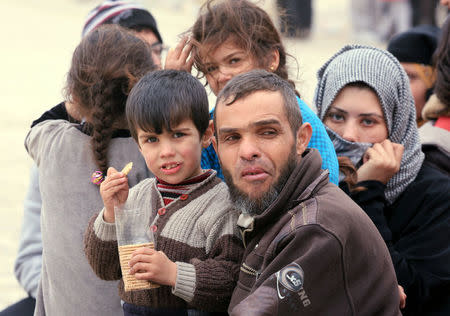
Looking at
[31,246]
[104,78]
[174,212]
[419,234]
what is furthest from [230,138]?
[31,246]

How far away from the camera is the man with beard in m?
2.14

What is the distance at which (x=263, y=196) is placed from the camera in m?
2.42

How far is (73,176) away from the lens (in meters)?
2.94

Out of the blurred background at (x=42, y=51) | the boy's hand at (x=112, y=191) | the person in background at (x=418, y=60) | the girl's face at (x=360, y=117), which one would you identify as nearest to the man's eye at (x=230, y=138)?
the boy's hand at (x=112, y=191)

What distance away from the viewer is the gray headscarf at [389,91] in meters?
3.40

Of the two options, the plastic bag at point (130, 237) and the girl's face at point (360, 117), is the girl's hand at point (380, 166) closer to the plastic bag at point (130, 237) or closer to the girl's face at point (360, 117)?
the girl's face at point (360, 117)

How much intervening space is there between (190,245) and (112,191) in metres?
0.35

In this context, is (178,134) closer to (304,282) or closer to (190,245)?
(190,245)

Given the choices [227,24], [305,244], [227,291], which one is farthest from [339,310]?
[227,24]

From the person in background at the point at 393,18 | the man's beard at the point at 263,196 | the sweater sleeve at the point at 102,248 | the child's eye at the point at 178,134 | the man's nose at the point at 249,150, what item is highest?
the man's nose at the point at 249,150

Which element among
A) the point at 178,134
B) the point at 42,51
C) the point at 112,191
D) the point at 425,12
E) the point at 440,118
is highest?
the point at 178,134

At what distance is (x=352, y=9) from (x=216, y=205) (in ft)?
62.7

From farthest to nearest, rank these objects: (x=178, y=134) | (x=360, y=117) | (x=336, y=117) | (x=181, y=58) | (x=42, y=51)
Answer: (x=42, y=51)
(x=336, y=117)
(x=360, y=117)
(x=181, y=58)
(x=178, y=134)

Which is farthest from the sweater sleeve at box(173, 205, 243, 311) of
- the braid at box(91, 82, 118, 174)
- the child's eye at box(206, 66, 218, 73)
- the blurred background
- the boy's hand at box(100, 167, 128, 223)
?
the blurred background
